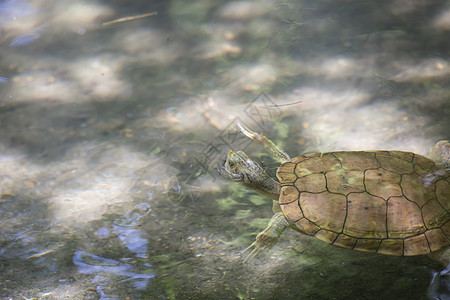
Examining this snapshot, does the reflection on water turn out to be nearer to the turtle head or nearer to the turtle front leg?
the turtle front leg

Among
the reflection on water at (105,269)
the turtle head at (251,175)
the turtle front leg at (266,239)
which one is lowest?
the reflection on water at (105,269)

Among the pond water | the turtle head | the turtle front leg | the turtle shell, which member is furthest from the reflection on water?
Answer: the turtle shell

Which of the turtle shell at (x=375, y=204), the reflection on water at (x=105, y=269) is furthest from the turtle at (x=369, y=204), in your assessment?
the reflection on water at (x=105, y=269)

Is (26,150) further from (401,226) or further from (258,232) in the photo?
(401,226)

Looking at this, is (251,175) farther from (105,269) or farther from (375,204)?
(105,269)

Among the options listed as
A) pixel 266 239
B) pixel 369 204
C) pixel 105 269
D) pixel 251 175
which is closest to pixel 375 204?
pixel 369 204

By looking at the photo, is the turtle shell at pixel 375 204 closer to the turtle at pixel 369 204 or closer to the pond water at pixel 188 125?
the turtle at pixel 369 204

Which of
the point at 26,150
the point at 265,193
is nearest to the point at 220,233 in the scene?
the point at 265,193
